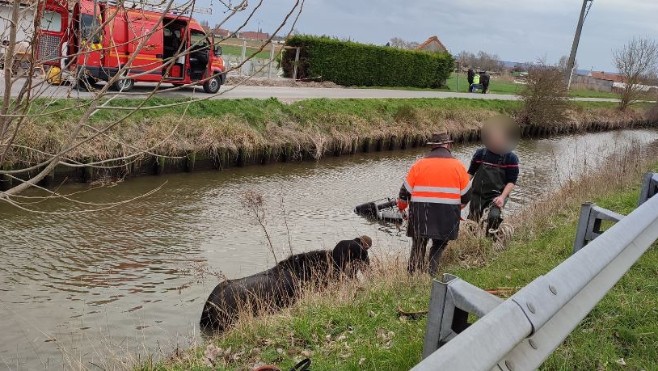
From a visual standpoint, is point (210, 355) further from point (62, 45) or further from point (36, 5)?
point (36, 5)

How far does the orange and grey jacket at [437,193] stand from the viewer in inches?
270

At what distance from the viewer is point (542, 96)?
96.3ft

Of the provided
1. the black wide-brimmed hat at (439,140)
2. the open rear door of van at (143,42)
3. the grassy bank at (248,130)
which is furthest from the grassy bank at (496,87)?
the open rear door of van at (143,42)

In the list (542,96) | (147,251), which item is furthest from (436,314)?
(542,96)

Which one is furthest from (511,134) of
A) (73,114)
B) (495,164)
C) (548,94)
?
(548,94)

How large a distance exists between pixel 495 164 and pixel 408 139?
46.5 feet

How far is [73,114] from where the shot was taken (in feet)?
43.1

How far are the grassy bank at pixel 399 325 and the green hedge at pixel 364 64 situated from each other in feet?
70.2

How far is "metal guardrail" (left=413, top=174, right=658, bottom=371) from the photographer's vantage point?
1.75 meters

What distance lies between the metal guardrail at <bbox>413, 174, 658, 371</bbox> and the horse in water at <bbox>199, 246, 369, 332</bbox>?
4064mm

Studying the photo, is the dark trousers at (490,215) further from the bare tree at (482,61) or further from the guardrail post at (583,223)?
the bare tree at (482,61)

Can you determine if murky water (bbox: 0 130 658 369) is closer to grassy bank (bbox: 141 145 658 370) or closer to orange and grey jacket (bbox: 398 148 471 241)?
grassy bank (bbox: 141 145 658 370)

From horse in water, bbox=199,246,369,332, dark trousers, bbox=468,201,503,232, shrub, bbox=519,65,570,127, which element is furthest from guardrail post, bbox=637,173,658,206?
shrub, bbox=519,65,570,127

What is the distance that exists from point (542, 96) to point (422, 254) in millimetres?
24394
